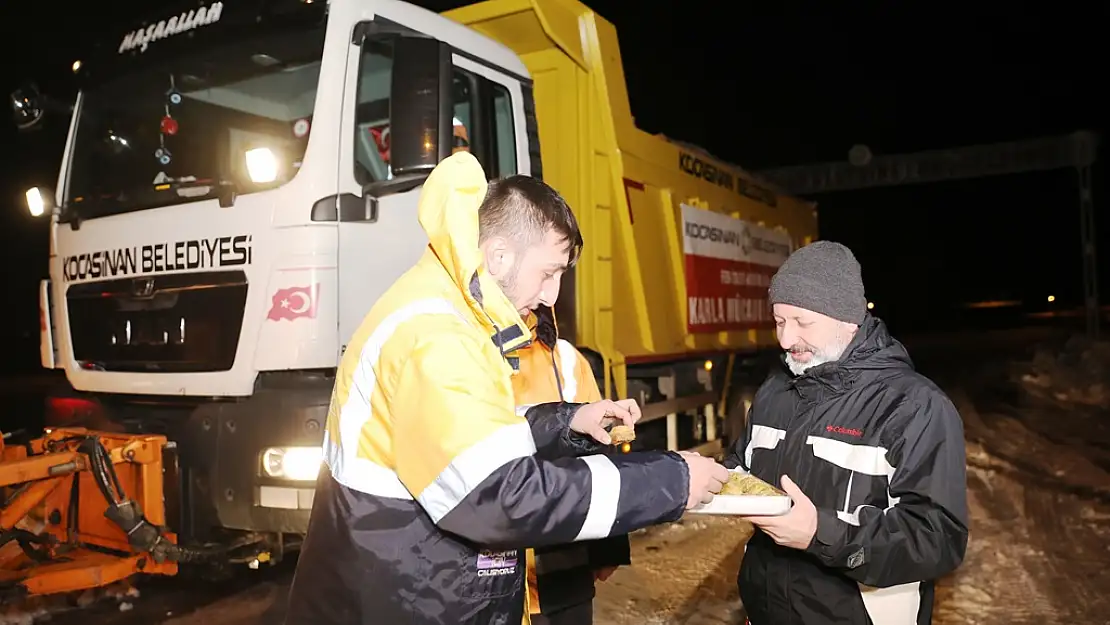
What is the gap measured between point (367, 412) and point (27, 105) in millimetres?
3959

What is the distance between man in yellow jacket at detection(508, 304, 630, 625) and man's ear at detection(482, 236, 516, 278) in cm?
29

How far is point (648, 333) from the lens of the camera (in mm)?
5371

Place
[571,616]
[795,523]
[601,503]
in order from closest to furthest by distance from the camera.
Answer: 1. [601,503]
2. [795,523]
3. [571,616]

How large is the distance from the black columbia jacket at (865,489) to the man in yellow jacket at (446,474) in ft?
1.43

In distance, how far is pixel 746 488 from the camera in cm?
180

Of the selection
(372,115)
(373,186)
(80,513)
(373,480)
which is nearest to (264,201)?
(373,186)

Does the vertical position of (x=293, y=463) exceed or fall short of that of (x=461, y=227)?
it falls short

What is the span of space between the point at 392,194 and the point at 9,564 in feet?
8.00

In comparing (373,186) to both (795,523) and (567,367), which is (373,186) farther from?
(795,523)

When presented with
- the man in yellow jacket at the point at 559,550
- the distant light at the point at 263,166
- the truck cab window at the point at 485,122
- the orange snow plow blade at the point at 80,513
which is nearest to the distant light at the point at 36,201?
the orange snow plow blade at the point at 80,513

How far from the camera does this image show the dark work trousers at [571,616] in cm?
232

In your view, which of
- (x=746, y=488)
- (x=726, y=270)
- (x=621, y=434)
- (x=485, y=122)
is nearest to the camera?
(x=746, y=488)

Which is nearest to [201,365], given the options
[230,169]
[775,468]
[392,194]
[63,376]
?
[230,169]

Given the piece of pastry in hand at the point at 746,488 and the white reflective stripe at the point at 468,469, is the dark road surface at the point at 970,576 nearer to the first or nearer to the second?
the piece of pastry in hand at the point at 746,488
